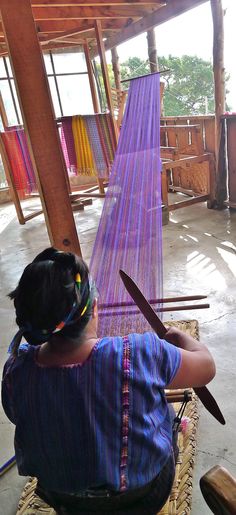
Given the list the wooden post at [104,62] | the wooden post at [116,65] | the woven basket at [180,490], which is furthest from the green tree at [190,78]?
the woven basket at [180,490]

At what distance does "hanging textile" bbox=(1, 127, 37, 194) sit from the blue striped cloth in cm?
347

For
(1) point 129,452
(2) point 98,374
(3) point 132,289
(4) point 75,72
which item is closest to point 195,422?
(3) point 132,289

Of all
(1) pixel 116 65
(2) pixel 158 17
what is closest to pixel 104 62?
(2) pixel 158 17

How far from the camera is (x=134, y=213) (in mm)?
1846

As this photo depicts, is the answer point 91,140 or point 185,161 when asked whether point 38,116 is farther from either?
point 185,161

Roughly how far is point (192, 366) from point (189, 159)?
320 cm

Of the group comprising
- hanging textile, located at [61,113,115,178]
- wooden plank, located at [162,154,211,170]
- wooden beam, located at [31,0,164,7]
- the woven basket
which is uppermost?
wooden beam, located at [31,0,164,7]

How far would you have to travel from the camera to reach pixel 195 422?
52.4 inches

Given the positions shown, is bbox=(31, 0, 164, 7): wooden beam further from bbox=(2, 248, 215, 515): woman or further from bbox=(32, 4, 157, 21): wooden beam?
bbox=(2, 248, 215, 515): woman

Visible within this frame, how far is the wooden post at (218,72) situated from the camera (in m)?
3.24

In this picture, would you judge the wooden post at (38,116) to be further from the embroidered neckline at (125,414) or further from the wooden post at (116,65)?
the wooden post at (116,65)

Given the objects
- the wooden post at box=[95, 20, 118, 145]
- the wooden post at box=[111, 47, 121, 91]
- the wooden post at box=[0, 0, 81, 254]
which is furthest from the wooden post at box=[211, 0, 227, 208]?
the wooden post at box=[0, 0, 81, 254]

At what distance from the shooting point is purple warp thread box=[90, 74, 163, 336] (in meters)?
1.52

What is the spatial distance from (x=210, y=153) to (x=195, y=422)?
A: 120 inches
